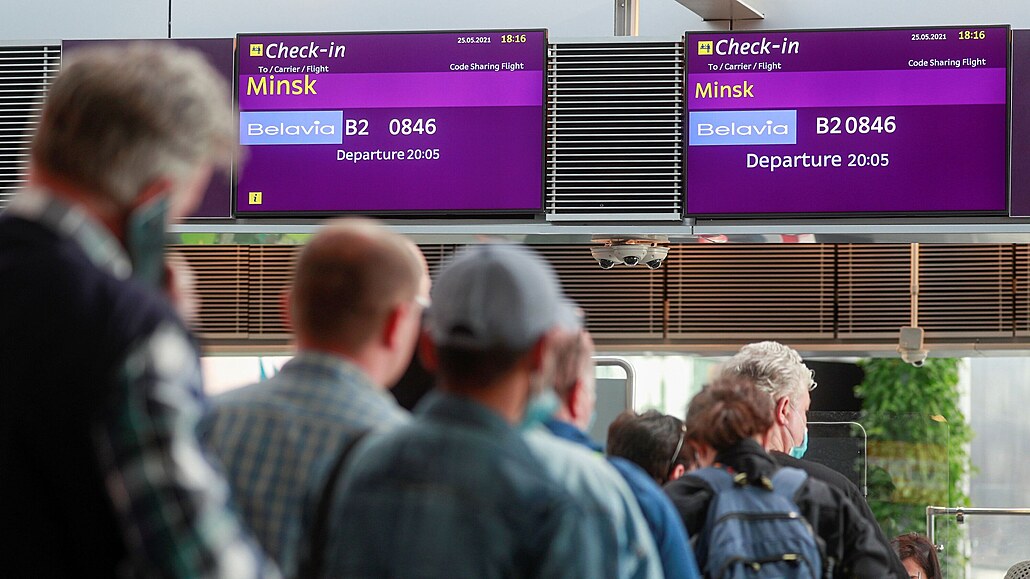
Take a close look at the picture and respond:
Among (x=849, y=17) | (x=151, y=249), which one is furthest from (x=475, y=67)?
(x=151, y=249)

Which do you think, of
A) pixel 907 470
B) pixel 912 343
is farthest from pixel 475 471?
pixel 912 343

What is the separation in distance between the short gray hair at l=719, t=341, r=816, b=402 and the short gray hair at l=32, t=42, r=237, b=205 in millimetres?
2453

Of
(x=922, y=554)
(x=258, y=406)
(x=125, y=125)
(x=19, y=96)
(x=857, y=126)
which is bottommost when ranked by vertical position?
(x=922, y=554)

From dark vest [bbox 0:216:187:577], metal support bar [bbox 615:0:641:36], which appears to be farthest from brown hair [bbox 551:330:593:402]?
metal support bar [bbox 615:0:641:36]

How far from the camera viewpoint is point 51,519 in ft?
4.13

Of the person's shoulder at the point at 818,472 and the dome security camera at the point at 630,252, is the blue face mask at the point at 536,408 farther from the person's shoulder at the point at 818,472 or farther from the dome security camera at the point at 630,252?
the dome security camera at the point at 630,252

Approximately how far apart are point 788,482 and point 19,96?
12.3 ft

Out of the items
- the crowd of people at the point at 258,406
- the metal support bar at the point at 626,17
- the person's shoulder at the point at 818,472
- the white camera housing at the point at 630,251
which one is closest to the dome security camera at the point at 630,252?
the white camera housing at the point at 630,251

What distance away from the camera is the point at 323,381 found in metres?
1.97

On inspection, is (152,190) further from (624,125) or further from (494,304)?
(624,125)

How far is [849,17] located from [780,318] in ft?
5.78

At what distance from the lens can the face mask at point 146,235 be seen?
138 centimetres

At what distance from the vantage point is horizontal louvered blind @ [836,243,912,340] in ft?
22.3

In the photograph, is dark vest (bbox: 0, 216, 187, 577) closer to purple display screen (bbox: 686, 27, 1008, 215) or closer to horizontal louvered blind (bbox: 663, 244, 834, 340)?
purple display screen (bbox: 686, 27, 1008, 215)
